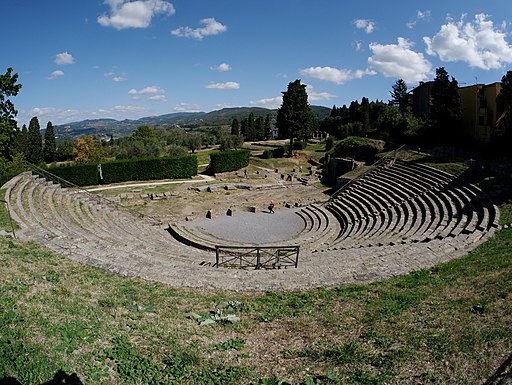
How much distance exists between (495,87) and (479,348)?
105 feet

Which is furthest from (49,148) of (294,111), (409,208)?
(409,208)

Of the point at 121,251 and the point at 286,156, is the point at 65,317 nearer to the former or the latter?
the point at 121,251

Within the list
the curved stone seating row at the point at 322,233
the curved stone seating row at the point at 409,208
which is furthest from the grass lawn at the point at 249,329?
the curved stone seating row at the point at 409,208

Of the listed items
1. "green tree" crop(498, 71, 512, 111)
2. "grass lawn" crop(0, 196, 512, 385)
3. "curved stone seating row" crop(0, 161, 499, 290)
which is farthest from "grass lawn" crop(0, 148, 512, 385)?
"green tree" crop(498, 71, 512, 111)

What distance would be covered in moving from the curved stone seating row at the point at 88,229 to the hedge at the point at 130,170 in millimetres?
10336

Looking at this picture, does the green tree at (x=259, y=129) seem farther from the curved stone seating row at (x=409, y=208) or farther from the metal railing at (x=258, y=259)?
the metal railing at (x=258, y=259)

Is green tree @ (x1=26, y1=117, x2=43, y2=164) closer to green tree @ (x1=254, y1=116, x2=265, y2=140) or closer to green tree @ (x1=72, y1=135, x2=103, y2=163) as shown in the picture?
green tree @ (x1=72, y1=135, x2=103, y2=163)

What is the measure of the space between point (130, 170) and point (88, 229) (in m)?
21.1

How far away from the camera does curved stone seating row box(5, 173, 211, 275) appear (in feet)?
42.5

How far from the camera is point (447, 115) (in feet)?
110

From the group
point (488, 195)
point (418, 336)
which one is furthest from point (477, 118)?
point (418, 336)

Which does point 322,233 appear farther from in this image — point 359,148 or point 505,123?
point 359,148

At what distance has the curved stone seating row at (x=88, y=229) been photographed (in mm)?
12945

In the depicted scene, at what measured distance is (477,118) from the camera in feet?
110
